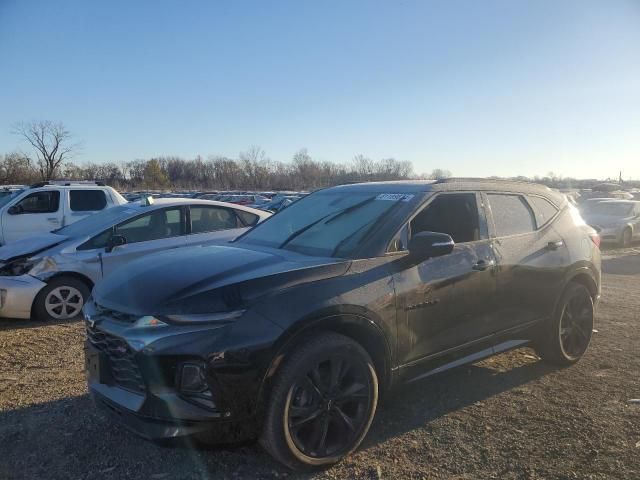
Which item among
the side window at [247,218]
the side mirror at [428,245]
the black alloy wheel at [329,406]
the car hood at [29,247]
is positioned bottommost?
the black alloy wheel at [329,406]

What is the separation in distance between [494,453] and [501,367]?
1.71 metres

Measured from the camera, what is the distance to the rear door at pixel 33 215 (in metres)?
11.1

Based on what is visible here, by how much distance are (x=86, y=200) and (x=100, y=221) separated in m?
4.49

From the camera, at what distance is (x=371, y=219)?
390 centimetres

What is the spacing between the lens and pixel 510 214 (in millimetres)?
4648

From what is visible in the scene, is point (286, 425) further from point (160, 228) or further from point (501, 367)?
point (160, 228)

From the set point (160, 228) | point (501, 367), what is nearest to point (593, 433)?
point (501, 367)

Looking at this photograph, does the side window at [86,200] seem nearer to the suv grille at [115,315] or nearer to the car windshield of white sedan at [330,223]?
the car windshield of white sedan at [330,223]

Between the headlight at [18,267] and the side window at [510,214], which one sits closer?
the side window at [510,214]

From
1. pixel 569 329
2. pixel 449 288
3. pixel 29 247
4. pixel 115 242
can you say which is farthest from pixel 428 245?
Result: pixel 29 247

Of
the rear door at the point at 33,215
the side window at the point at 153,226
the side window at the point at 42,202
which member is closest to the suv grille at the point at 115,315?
the side window at the point at 153,226

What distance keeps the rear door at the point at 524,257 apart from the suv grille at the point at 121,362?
2.75m

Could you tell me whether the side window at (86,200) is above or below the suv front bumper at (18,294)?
above

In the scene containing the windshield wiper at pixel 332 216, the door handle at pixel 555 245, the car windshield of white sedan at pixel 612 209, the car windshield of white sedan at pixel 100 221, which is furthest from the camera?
the car windshield of white sedan at pixel 612 209
